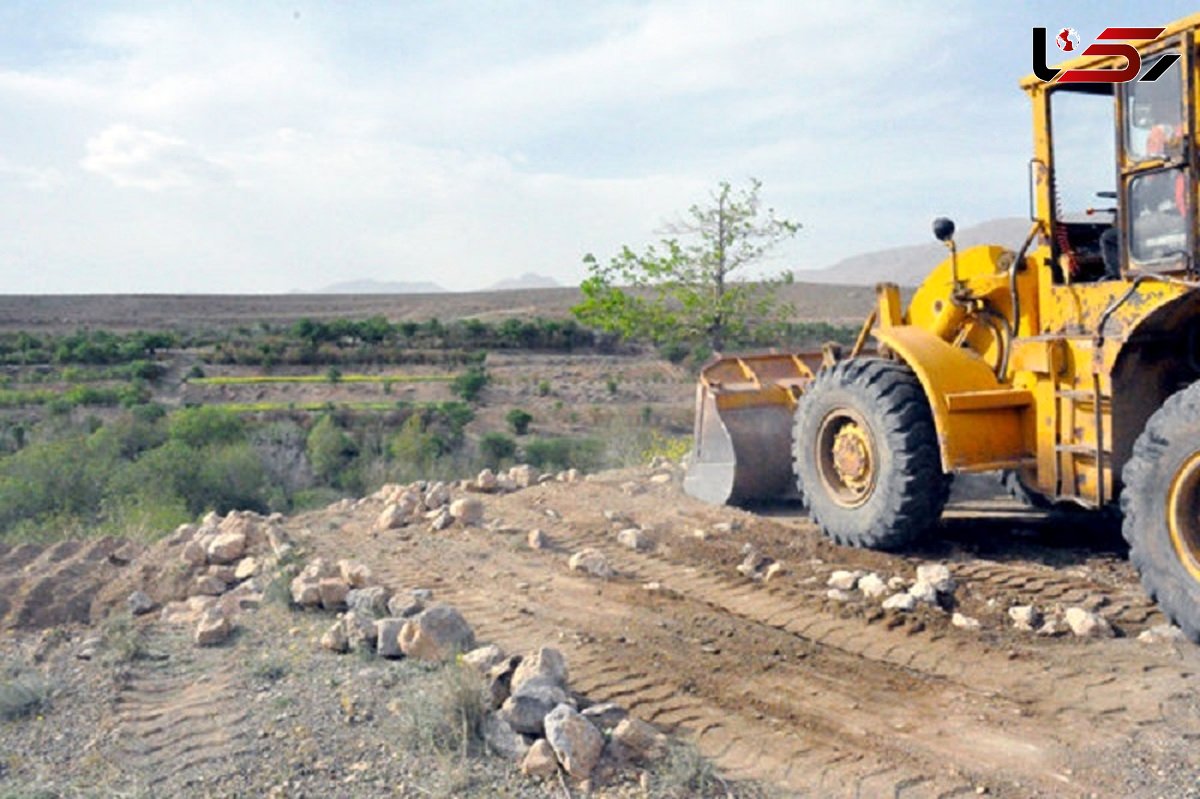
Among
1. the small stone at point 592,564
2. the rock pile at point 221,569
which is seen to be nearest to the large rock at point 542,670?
the rock pile at point 221,569

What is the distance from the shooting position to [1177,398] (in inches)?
236

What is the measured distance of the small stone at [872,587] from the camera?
702 cm

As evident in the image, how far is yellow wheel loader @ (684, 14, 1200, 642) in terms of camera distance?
241 inches

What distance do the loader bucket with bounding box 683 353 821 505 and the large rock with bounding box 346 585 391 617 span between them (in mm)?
4103

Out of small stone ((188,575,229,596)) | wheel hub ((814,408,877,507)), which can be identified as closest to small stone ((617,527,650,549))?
wheel hub ((814,408,877,507))

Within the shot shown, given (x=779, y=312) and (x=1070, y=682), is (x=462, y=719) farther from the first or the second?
(x=779, y=312)

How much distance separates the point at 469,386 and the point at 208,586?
28.2m

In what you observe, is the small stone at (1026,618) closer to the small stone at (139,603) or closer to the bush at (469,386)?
the small stone at (139,603)

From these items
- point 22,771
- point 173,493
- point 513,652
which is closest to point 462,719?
point 513,652

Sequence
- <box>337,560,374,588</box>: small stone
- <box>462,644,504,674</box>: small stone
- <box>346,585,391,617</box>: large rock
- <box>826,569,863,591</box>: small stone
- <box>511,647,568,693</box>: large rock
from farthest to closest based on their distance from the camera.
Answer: <box>337,560,374,588</box>: small stone → <box>826,569,863,591</box>: small stone → <box>346,585,391,617</box>: large rock → <box>462,644,504,674</box>: small stone → <box>511,647,568,693</box>: large rock

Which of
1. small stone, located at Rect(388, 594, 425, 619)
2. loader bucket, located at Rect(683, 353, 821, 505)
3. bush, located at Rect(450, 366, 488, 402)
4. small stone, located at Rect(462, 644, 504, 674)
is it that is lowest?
bush, located at Rect(450, 366, 488, 402)

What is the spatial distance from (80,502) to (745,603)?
12.5m

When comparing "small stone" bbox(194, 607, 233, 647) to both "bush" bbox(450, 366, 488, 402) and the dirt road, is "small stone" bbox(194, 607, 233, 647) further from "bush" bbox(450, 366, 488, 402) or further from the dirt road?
"bush" bbox(450, 366, 488, 402)

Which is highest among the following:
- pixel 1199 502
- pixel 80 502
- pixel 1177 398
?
pixel 1177 398
